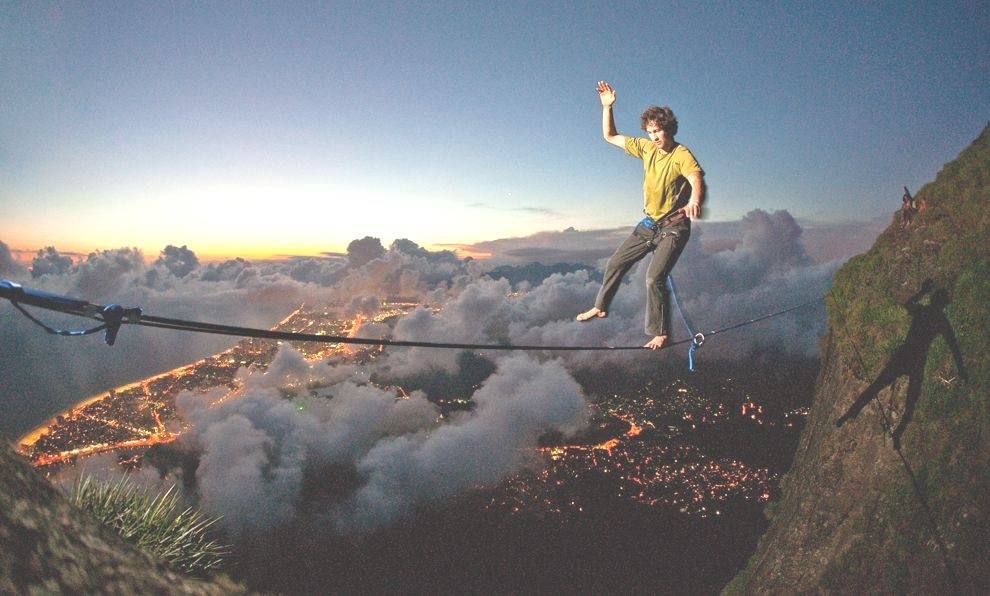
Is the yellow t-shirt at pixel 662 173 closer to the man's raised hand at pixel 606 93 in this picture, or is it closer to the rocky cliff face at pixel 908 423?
the man's raised hand at pixel 606 93

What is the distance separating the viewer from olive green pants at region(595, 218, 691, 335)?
759 centimetres

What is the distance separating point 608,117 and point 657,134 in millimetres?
1202

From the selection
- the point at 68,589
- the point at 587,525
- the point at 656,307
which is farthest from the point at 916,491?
the point at 587,525

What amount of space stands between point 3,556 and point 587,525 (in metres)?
209

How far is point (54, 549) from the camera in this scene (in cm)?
285

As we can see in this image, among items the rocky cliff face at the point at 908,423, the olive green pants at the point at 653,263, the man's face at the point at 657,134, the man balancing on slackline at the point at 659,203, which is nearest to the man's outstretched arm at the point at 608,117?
the man balancing on slackline at the point at 659,203

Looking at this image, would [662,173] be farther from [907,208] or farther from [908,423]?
[907,208]

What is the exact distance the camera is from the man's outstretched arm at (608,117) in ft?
25.5

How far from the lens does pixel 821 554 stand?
12.9 meters

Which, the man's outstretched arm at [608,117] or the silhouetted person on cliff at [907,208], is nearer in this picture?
the man's outstretched arm at [608,117]

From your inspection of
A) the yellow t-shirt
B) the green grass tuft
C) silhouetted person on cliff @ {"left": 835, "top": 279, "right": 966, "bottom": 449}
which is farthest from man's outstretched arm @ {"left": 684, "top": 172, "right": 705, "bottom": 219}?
silhouetted person on cliff @ {"left": 835, "top": 279, "right": 966, "bottom": 449}

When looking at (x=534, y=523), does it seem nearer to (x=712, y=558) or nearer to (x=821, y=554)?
(x=712, y=558)

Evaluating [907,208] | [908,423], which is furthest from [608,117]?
[907,208]

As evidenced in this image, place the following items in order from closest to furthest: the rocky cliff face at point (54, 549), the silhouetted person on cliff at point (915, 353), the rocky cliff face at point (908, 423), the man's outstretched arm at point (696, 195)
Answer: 1. the rocky cliff face at point (54, 549)
2. the man's outstretched arm at point (696, 195)
3. the rocky cliff face at point (908, 423)
4. the silhouetted person on cliff at point (915, 353)
